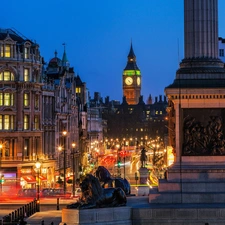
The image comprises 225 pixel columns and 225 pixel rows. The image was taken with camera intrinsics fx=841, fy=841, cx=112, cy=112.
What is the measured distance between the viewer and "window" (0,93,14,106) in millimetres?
89500

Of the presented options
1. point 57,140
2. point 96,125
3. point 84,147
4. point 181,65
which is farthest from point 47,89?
point 96,125

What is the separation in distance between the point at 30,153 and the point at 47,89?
10.5 m

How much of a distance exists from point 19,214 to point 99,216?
10915 millimetres

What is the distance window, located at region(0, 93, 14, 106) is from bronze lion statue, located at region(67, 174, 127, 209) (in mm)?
49937

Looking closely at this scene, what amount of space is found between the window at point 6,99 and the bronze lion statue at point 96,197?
164ft

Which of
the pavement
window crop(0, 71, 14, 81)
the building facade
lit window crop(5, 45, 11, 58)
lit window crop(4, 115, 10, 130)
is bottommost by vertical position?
the pavement

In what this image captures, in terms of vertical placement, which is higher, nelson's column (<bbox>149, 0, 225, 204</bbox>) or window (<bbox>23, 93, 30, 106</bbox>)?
window (<bbox>23, 93, 30, 106</bbox>)

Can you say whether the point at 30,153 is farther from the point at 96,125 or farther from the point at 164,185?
the point at 96,125

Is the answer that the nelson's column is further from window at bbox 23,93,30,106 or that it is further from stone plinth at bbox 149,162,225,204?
window at bbox 23,93,30,106

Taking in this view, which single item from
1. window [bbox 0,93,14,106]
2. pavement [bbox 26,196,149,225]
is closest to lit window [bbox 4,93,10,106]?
window [bbox 0,93,14,106]

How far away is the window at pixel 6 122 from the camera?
89.4 meters

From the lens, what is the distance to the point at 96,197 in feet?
132

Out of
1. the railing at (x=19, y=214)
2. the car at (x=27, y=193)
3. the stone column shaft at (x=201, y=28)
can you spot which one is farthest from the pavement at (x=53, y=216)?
the car at (x=27, y=193)

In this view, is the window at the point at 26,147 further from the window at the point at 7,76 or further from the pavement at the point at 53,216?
the pavement at the point at 53,216
